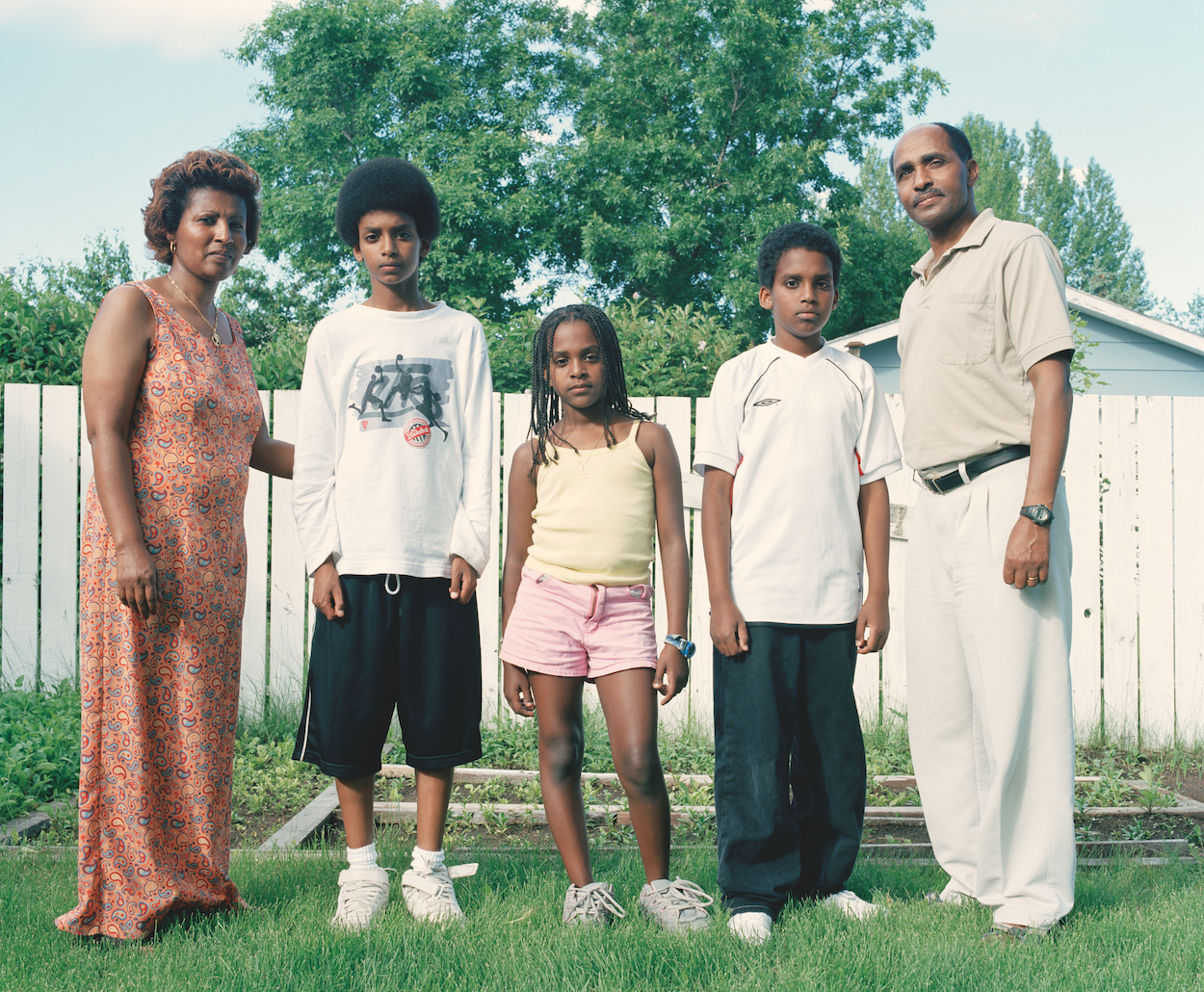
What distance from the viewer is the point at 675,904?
2.82 metres

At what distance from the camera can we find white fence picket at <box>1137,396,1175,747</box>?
18.3 ft

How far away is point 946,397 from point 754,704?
3.72 ft

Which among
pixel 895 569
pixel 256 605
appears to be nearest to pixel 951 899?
pixel 895 569

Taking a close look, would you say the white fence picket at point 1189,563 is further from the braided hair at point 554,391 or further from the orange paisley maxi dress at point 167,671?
the orange paisley maxi dress at point 167,671

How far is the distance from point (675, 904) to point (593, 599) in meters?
0.93

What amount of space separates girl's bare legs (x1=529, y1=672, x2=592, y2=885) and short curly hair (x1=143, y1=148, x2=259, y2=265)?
1.85m

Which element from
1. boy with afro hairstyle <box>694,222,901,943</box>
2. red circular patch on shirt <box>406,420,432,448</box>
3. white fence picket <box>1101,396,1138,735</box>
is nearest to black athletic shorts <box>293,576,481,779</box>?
red circular patch on shirt <box>406,420,432,448</box>

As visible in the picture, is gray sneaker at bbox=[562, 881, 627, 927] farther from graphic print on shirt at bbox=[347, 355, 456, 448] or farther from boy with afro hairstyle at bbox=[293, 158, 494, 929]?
graphic print on shirt at bbox=[347, 355, 456, 448]

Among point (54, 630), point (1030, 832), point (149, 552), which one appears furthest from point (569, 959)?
point (54, 630)

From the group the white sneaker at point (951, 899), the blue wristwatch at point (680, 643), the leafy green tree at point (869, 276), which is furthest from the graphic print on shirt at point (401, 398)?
the leafy green tree at point (869, 276)

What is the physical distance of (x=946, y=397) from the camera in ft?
9.82

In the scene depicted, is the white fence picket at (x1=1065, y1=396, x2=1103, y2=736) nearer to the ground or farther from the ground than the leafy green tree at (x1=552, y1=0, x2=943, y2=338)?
nearer to the ground

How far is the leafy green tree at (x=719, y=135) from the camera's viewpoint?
2089cm

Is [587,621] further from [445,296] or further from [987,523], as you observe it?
[445,296]
